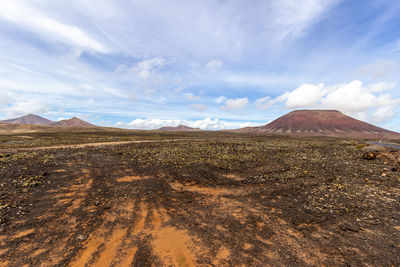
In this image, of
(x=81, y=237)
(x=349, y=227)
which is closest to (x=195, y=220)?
(x=81, y=237)

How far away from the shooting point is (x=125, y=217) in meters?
8.36

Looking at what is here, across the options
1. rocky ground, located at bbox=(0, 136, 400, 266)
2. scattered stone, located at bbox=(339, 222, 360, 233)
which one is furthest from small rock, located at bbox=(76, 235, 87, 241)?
scattered stone, located at bbox=(339, 222, 360, 233)

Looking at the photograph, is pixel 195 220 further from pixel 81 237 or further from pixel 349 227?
pixel 349 227

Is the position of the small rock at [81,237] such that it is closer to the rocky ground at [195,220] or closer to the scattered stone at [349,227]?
the rocky ground at [195,220]

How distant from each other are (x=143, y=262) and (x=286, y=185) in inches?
453

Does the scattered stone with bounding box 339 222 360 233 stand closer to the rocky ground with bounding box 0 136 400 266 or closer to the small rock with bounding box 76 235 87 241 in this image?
the rocky ground with bounding box 0 136 400 266

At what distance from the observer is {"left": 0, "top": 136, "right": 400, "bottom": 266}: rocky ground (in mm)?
5895

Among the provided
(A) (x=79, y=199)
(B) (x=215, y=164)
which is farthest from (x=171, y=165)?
(A) (x=79, y=199)

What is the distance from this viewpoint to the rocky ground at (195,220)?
19.3 ft

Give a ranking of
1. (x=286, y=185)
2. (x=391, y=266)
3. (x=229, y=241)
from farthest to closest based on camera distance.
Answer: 1. (x=286, y=185)
2. (x=229, y=241)
3. (x=391, y=266)

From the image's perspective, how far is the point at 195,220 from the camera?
8273 millimetres

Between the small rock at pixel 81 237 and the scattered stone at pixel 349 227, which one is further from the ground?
the scattered stone at pixel 349 227

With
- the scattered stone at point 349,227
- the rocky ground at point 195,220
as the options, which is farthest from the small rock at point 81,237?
the scattered stone at point 349,227

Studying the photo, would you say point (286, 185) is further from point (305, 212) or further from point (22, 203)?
point (22, 203)
